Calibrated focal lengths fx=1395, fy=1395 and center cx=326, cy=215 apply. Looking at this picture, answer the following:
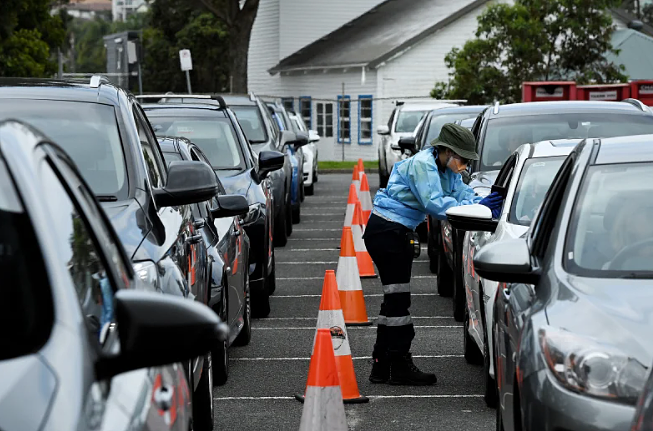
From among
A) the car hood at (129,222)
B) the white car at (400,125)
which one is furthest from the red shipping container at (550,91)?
the car hood at (129,222)

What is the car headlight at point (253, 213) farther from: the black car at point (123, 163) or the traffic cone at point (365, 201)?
the traffic cone at point (365, 201)

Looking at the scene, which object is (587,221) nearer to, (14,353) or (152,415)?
(152,415)

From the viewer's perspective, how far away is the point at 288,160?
18.4 metres

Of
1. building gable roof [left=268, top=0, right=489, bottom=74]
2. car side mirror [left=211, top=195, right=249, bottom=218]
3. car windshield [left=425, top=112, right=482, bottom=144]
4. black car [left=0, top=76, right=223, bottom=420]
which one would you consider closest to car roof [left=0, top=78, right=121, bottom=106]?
black car [left=0, top=76, right=223, bottom=420]

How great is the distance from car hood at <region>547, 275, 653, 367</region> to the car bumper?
0.20 metres

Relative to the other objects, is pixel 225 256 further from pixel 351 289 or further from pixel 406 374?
pixel 351 289

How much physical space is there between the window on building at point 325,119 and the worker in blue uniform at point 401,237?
43913mm

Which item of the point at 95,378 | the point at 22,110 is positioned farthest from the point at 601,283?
the point at 22,110

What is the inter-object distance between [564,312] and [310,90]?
4977 cm

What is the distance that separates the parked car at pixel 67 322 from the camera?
2.80 metres

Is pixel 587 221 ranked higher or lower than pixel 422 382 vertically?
higher

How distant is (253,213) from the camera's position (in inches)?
449

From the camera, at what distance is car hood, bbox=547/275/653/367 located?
14.9 ft

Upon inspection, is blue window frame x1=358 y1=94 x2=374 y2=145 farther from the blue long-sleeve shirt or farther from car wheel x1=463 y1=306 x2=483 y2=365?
the blue long-sleeve shirt
